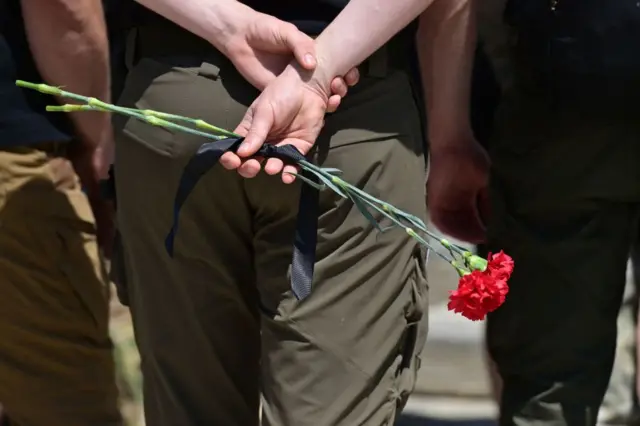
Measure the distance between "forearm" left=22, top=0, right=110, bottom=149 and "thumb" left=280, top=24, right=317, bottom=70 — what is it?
2.00ft

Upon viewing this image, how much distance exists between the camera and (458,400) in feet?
9.63

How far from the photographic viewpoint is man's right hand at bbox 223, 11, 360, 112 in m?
1.39

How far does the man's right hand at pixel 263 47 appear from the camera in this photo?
1388 mm

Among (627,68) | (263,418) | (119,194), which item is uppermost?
(627,68)

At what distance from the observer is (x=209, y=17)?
1400mm

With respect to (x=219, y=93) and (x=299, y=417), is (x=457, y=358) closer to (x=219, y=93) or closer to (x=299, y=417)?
(x=299, y=417)

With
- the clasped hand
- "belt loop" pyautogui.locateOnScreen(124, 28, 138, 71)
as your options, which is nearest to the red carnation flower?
the clasped hand

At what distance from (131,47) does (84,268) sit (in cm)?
67

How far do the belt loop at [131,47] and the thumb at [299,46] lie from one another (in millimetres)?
265

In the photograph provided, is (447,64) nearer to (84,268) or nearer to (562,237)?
(562,237)

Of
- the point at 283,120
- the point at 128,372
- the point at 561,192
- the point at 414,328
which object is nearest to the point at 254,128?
the point at 283,120

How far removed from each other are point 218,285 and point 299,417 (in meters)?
0.24

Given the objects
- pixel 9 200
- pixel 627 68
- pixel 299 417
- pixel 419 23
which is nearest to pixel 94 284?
pixel 9 200

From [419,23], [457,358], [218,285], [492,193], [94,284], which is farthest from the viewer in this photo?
[457,358]
